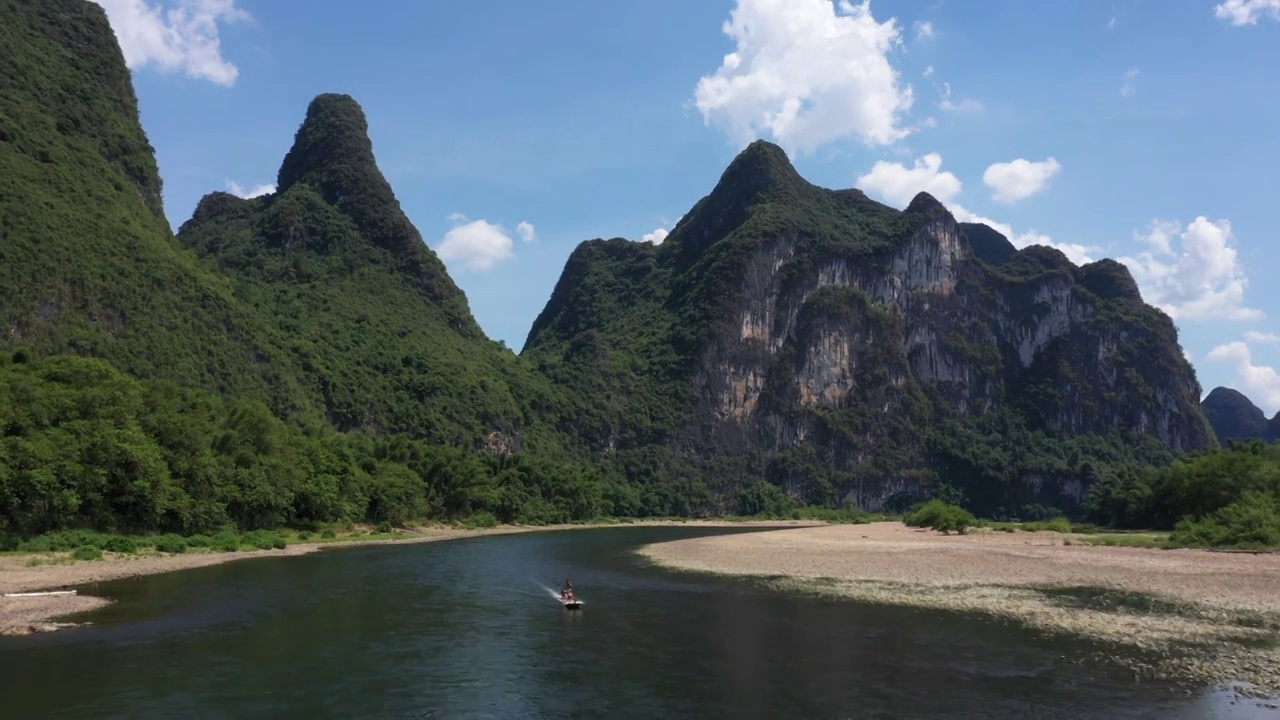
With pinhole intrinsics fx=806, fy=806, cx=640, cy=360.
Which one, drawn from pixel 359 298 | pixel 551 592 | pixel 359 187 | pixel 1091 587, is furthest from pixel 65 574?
pixel 359 187

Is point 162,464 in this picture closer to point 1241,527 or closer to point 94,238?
point 94,238

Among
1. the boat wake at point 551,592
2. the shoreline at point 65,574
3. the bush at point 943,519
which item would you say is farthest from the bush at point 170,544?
the bush at point 943,519

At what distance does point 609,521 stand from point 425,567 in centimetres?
7691

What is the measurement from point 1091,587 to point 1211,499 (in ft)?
126

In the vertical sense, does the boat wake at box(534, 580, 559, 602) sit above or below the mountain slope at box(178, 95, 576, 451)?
below

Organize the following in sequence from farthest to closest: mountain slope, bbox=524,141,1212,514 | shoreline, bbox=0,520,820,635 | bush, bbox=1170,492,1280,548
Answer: mountain slope, bbox=524,141,1212,514, bush, bbox=1170,492,1280,548, shoreline, bbox=0,520,820,635

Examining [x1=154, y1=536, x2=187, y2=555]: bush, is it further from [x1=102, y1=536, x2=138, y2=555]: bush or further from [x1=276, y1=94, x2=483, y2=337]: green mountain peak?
[x1=276, y1=94, x2=483, y2=337]: green mountain peak

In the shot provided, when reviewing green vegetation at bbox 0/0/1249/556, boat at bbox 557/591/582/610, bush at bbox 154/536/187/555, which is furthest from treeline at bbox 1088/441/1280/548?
bush at bbox 154/536/187/555

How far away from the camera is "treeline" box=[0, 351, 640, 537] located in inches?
1490

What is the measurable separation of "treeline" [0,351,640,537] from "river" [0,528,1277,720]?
33.4 feet

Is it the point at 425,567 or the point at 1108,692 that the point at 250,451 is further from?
the point at 1108,692

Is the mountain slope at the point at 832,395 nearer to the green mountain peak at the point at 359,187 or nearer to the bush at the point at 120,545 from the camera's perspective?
the green mountain peak at the point at 359,187

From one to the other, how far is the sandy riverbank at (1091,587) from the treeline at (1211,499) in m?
4.85

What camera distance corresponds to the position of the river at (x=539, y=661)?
16297 mm
